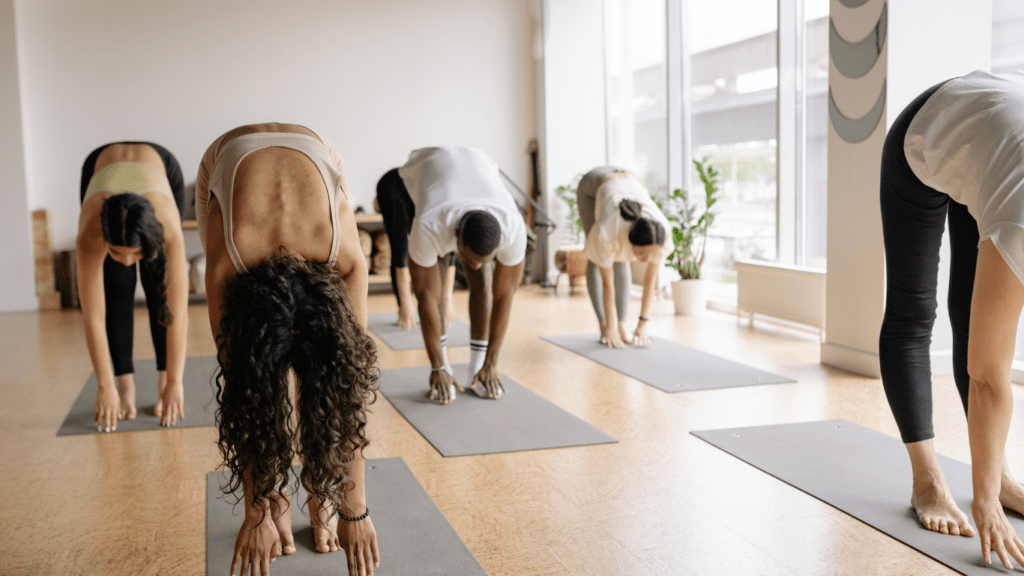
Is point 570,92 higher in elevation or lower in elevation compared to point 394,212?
higher

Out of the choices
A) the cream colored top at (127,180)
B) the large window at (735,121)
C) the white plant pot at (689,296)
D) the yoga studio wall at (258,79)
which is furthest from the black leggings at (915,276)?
the yoga studio wall at (258,79)

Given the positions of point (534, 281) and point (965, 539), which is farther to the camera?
point (534, 281)

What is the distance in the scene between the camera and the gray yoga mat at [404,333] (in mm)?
4715

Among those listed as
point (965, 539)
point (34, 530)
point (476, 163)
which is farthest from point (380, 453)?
point (965, 539)

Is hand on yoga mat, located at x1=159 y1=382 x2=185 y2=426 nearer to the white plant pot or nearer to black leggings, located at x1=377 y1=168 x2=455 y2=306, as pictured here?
black leggings, located at x1=377 y1=168 x2=455 y2=306

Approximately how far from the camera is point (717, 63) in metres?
5.86

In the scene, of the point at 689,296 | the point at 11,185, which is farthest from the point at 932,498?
the point at 11,185

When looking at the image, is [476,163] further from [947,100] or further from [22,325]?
[22,325]

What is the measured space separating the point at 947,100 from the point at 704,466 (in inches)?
50.7

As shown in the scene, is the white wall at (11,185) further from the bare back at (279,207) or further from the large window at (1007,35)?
the large window at (1007,35)

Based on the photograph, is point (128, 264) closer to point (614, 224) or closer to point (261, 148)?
point (261, 148)

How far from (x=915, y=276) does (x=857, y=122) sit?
1.95 metres

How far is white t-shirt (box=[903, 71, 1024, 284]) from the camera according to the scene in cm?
151

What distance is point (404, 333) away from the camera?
5078mm
